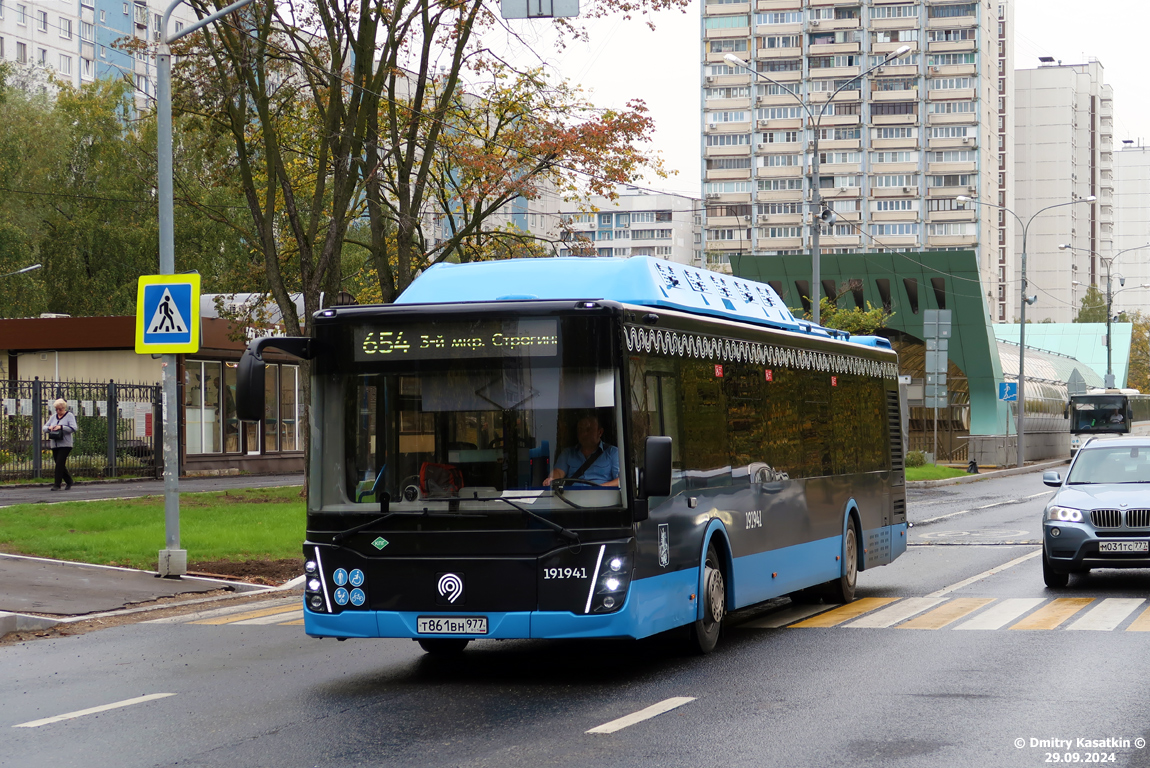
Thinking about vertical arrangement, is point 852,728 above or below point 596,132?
below

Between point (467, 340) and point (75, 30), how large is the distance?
352 ft

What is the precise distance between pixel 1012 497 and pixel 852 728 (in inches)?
1161

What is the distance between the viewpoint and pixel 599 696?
901 cm

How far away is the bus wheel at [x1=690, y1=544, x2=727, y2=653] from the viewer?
10.6m

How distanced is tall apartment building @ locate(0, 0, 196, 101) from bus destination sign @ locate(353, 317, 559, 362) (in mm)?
96211

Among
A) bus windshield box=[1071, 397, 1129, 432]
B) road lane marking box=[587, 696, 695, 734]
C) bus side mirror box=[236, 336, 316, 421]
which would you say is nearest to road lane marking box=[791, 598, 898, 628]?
road lane marking box=[587, 696, 695, 734]

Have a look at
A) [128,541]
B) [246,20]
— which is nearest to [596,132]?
[246,20]

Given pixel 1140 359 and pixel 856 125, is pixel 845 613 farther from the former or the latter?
pixel 1140 359

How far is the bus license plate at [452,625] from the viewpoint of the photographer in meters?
9.18

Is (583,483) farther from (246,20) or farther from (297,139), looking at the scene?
(297,139)

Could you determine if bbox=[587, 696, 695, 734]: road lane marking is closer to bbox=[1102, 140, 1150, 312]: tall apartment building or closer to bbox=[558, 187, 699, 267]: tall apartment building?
bbox=[558, 187, 699, 267]: tall apartment building

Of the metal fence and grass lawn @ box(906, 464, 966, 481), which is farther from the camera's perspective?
grass lawn @ box(906, 464, 966, 481)

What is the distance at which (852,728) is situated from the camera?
25.5 ft

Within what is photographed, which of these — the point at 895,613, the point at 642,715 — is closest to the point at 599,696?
the point at 642,715
